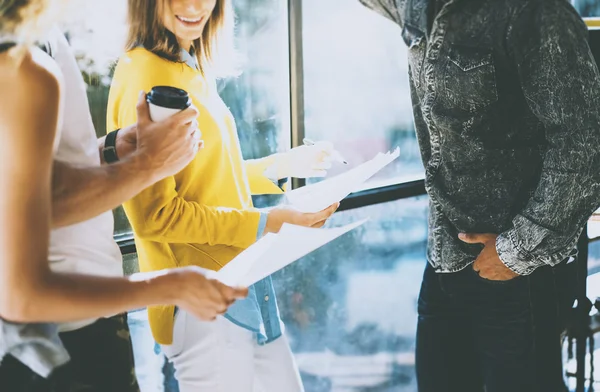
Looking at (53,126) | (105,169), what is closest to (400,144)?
(105,169)

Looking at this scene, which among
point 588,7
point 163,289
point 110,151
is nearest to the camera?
point 163,289

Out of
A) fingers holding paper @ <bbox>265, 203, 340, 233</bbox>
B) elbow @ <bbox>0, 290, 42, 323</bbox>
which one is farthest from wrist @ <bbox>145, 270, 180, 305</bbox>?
fingers holding paper @ <bbox>265, 203, 340, 233</bbox>

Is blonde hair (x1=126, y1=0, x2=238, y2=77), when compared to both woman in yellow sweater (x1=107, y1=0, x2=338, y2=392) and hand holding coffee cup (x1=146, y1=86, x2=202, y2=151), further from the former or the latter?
hand holding coffee cup (x1=146, y1=86, x2=202, y2=151)

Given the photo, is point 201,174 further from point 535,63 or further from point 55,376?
point 535,63

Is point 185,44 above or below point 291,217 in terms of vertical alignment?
above

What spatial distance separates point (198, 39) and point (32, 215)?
777 mm

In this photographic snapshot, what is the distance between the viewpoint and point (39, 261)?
2.67 feet

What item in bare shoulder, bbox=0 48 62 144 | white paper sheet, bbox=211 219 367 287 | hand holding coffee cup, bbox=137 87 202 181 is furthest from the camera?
hand holding coffee cup, bbox=137 87 202 181

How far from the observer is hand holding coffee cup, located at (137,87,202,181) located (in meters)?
1.08

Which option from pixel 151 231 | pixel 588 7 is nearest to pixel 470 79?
pixel 151 231

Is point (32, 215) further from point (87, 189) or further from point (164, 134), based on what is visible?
point (164, 134)

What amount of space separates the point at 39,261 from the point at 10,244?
40 millimetres

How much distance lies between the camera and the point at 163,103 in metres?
1.12

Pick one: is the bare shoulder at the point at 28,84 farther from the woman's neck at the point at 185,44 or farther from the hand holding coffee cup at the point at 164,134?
the woman's neck at the point at 185,44
